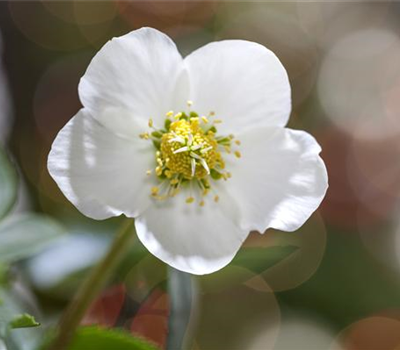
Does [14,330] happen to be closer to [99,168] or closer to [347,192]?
[99,168]

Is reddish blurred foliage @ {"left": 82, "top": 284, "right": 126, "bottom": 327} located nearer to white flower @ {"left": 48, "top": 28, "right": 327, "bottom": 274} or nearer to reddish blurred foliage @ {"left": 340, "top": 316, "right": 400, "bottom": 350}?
white flower @ {"left": 48, "top": 28, "right": 327, "bottom": 274}

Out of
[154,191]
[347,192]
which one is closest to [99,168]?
[154,191]

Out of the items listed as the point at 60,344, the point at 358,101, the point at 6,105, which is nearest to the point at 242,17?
the point at 358,101

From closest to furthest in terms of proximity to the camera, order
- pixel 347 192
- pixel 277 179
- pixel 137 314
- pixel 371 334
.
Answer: pixel 277 179
pixel 137 314
pixel 371 334
pixel 347 192

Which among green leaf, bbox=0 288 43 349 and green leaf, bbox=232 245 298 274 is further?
green leaf, bbox=232 245 298 274

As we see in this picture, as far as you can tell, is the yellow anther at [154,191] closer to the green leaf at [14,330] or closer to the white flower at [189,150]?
the white flower at [189,150]

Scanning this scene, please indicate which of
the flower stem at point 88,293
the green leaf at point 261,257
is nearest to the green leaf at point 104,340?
the flower stem at point 88,293

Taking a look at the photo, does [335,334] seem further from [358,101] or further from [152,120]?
[152,120]

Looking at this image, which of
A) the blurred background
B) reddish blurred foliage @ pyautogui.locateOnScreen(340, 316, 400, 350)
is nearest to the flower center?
the blurred background
